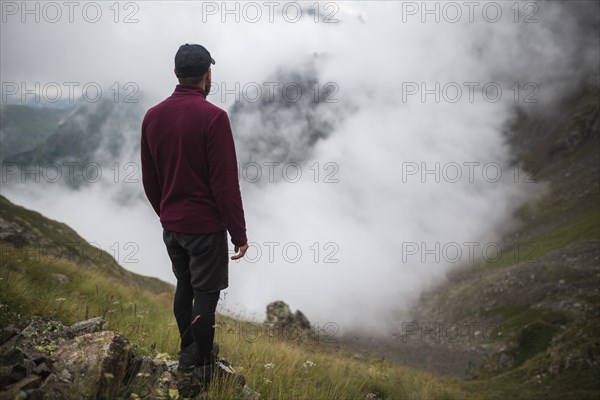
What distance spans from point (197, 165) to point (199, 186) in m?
0.25

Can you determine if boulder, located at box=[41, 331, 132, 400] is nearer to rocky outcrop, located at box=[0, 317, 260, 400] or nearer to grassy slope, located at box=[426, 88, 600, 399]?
rocky outcrop, located at box=[0, 317, 260, 400]

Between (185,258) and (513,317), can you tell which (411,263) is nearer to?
(513,317)

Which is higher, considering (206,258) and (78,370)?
(206,258)

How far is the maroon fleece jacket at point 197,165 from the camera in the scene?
15.0ft

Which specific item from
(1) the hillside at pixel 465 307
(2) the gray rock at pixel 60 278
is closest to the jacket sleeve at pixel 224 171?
(1) the hillside at pixel 465 307

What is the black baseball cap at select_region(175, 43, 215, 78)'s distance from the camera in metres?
4.73

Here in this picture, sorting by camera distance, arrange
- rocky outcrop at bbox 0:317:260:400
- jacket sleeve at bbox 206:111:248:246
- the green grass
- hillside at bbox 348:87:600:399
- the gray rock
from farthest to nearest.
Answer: hillside at bbox 348:87:600:399, the gray rock, the green grass, jacket sleeve at bbox 206:111:248:246, rocky outcrop at bbox 0:317:260:400

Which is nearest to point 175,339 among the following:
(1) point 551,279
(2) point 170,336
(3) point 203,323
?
(2) point 170,336

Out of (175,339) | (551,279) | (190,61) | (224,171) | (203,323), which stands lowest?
(175,339)

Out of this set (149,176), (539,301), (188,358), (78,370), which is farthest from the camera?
(539,301)

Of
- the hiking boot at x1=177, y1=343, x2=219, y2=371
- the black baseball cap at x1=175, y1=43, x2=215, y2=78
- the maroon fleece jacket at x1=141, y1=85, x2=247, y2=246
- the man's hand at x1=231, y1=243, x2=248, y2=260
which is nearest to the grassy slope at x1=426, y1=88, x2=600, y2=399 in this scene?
the hiking boot at x1=177, y1=343, x2=219, y2=371

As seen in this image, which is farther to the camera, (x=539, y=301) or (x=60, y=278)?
(x=539, y=301)

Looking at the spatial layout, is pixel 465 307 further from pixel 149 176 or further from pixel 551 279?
pixel 149 176

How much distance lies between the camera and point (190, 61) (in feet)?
15.5
